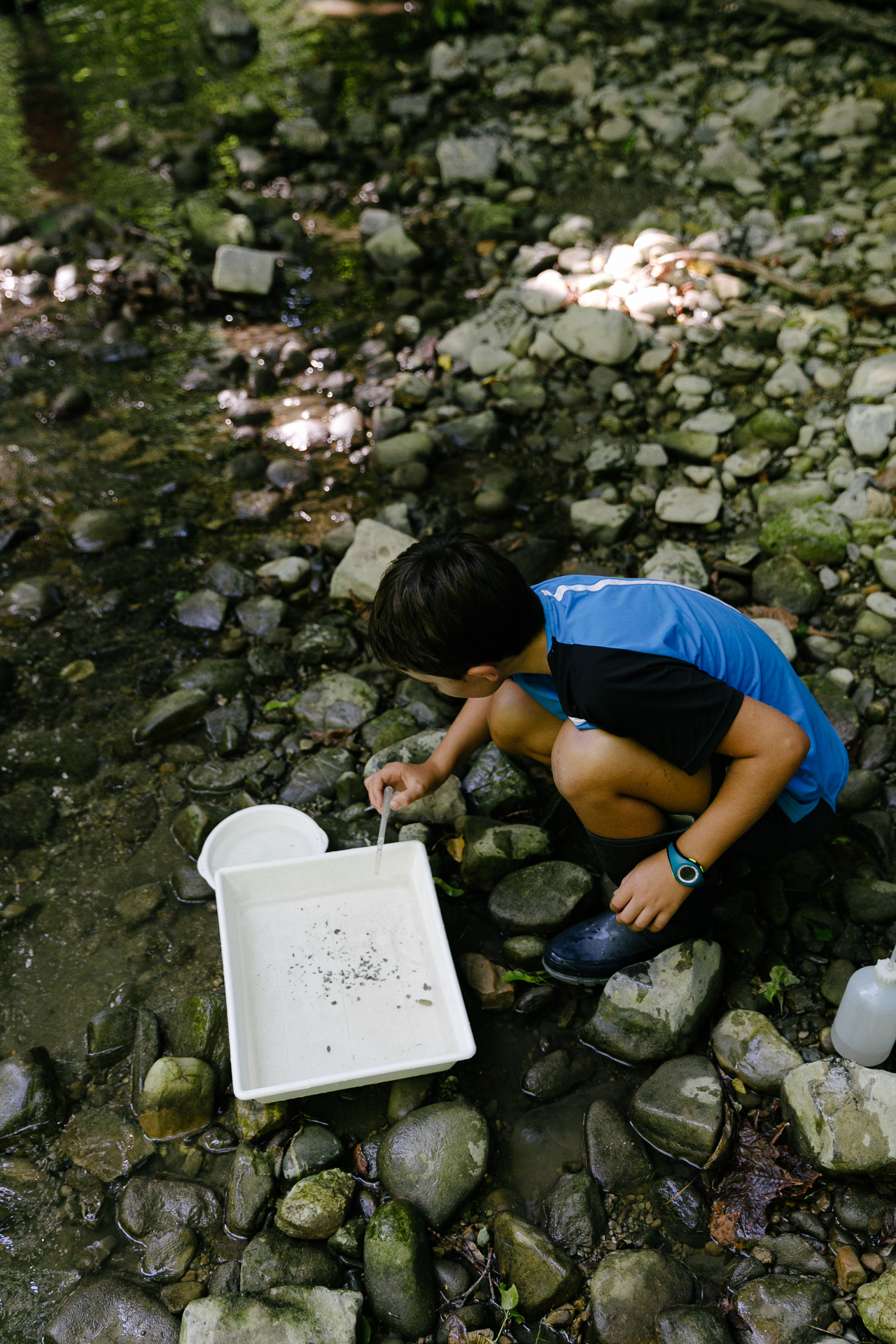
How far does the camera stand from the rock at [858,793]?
2539mm

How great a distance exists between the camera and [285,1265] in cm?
183

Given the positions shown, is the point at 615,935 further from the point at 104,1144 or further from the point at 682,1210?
the point at 104,1144

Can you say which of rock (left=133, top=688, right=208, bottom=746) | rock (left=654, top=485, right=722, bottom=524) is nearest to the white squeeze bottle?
rock (left=654, top=485, right=722, bottom=524)

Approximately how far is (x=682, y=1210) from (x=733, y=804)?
854mm

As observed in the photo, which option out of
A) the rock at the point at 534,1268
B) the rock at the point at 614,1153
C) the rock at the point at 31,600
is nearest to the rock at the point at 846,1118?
the rock at the point at 614,1153

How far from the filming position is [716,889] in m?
2.40

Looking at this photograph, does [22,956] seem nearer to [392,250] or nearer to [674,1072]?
[674,1072]

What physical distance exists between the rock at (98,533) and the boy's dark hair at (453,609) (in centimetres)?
216

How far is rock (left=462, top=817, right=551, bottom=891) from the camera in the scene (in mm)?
2459

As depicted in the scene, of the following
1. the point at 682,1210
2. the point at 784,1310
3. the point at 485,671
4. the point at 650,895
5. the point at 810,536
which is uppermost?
the point at 485,671

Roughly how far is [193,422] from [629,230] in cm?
262

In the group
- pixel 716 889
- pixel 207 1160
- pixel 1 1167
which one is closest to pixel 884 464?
pixel 716 889

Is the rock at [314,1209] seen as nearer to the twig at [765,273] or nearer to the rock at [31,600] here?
the rock at [31,600]

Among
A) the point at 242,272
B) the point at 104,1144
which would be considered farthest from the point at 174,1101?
the point at 242,272
